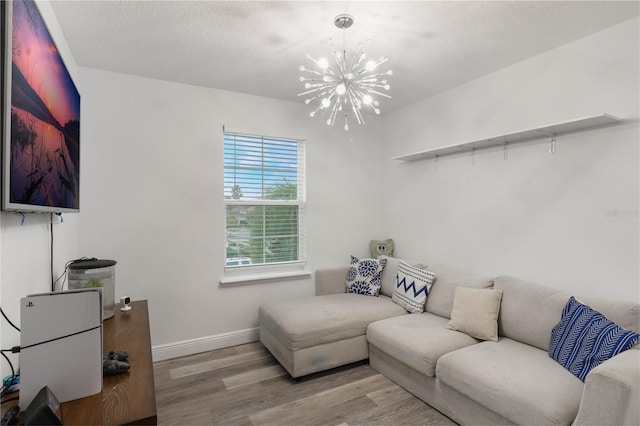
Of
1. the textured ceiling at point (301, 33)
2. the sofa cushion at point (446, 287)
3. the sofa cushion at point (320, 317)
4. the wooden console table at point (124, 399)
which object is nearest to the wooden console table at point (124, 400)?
the wooden console table at point (124, 399)

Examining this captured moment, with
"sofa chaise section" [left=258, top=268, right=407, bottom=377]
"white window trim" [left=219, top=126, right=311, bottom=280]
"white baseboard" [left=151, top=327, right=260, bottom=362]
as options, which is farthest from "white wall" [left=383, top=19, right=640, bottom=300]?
"white baseboard" [left=151, top=327, right=260, bottom=362]

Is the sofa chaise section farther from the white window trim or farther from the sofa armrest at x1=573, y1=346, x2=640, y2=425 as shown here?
the sofa armrest at x1=573, y1=346, x2=640, y2=425

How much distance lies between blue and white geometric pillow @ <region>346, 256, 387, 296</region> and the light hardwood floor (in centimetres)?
80

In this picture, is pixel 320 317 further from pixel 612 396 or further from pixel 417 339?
pixel 612 396

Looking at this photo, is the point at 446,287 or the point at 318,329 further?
the point at 446,287

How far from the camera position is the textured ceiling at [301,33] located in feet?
6.46

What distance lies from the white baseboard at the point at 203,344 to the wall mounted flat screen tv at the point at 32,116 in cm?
182

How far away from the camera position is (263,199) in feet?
11.6

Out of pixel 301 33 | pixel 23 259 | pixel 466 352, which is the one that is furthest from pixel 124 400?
pixel 301 33

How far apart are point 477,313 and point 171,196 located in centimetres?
284

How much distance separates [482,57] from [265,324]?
2.98m

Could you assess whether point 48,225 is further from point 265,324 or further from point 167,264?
point 265,324

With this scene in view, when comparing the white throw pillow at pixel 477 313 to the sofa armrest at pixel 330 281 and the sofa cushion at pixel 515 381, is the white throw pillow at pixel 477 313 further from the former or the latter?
the sofa armrest at pixel 330 281

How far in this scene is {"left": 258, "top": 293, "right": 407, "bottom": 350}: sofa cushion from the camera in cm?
263
